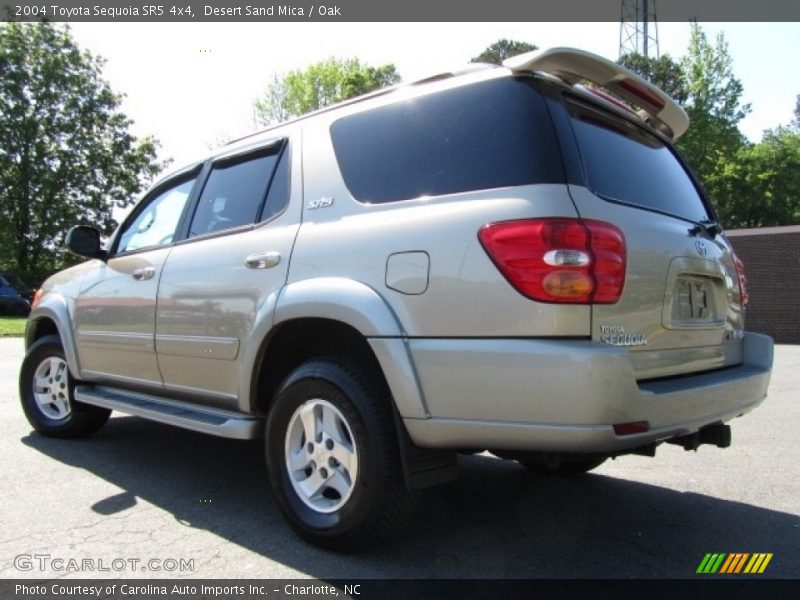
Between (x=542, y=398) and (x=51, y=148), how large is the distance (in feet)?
120

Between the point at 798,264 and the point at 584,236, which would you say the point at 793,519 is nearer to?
the point at 584,236

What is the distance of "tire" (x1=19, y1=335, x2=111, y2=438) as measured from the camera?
493 centimetres

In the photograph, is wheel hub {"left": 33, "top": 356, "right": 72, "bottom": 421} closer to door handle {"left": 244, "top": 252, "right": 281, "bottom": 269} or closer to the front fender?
the front fender

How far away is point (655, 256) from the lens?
2.62 metres

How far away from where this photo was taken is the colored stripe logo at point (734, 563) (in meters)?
2.79

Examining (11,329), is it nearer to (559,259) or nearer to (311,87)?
(559,259)

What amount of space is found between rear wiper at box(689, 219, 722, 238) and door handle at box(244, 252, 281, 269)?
6.39 feet

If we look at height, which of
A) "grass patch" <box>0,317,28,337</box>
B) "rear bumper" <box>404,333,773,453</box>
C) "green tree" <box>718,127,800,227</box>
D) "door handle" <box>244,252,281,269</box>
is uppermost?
"green tree" <box>718,127,800,227</box>

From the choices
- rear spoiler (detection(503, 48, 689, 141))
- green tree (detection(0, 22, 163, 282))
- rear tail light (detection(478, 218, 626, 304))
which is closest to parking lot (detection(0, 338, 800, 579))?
rear tail light (detection(478, 218, 626, 304))

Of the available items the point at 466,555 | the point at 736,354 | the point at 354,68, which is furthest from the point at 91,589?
the point at 354,68

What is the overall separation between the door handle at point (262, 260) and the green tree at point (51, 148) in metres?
33.7

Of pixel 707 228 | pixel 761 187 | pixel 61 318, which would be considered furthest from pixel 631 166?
pixel 761 187

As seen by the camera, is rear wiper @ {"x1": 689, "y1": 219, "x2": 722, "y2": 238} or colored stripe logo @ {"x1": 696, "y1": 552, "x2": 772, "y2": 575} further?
rear wiper @ {"x1": 689, "y1": 219, "x2": 722, "y2": 238}

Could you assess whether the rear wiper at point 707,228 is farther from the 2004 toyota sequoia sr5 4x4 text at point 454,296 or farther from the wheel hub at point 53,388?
the wheel hub at point 53,388
